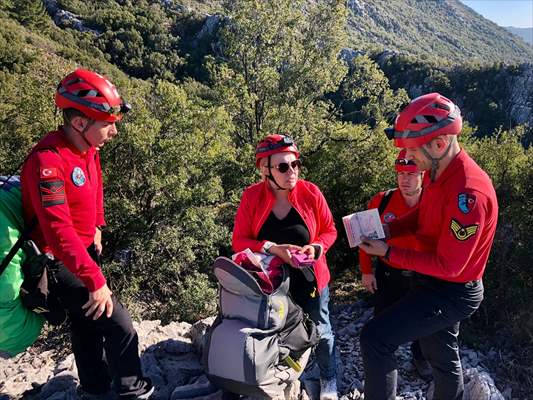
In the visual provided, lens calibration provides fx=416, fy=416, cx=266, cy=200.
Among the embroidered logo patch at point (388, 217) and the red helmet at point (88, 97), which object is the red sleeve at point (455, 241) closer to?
the embroidered logo patch at point (388, 217)

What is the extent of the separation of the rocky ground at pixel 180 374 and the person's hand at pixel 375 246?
1.43 metres

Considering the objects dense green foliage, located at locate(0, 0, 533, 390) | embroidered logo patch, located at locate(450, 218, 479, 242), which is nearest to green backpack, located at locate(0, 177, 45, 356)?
embroidered logo patch, located at locate(450, 218, 479, 242)

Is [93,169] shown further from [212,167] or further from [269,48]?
[269,48]

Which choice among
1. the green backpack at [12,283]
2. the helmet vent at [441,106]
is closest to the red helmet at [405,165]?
the helmet vent at [441,106]

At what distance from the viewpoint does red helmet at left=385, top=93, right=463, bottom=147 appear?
8.86 ft

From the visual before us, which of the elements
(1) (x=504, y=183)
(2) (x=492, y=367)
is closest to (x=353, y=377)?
(2) (x=492, y=367)

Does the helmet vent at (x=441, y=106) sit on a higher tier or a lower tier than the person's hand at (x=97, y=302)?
higher

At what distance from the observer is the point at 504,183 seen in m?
6.79

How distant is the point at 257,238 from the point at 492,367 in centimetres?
329

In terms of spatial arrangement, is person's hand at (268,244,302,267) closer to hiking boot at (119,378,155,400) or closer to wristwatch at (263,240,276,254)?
wristwatch at (263,240,276,254)

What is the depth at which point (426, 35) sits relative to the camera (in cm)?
16712

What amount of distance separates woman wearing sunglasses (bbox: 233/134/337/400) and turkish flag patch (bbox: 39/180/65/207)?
1508mm

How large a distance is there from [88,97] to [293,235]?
1923mm

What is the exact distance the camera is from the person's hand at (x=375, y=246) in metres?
3.05
